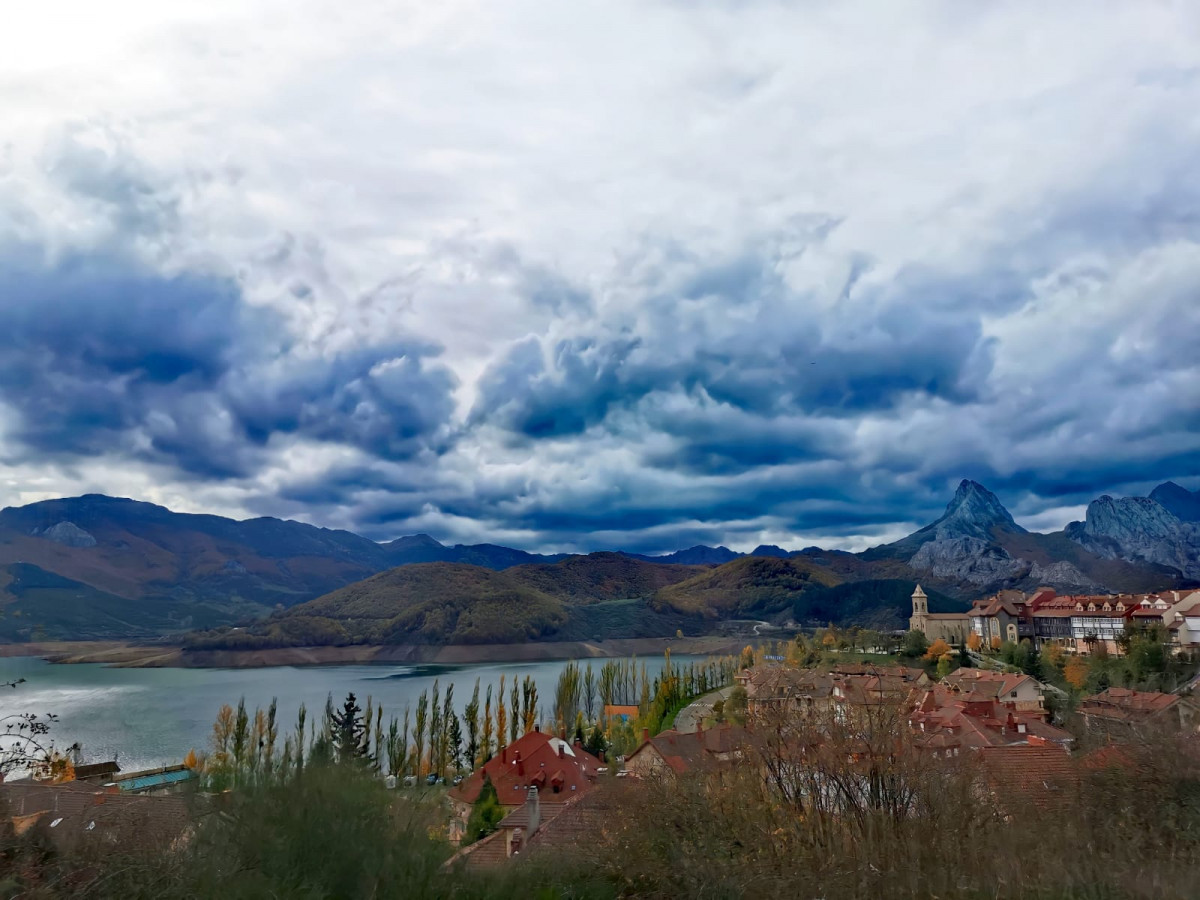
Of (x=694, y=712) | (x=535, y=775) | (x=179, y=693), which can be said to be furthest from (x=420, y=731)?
(x=179, y=693)

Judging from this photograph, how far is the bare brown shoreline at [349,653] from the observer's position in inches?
5541

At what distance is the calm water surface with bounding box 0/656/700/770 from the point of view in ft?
203

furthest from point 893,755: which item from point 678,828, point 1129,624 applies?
point 1129,624

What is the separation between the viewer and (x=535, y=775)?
33.5 m

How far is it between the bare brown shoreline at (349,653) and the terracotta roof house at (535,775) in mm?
106734

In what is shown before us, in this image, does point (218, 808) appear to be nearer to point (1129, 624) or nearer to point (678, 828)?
point (678, 828)

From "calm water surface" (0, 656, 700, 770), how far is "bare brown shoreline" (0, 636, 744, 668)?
4672 mm

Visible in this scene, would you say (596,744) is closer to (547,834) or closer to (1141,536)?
(547,834)

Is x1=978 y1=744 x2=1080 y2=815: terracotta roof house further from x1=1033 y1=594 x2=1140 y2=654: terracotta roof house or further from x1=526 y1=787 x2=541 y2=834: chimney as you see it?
x1=1033 y1=594 x2=1140 y2=654: terracotta roof house

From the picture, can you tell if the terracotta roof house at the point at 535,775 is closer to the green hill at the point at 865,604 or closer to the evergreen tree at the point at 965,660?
the evergreen tree at the point at 965,660

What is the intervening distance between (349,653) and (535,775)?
129m

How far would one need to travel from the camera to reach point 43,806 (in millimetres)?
6117

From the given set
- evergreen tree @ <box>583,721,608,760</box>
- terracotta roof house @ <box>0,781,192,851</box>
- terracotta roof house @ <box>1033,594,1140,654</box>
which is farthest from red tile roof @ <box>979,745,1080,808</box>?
terracotta roof house @ <box>1033,594,1140,654</box>

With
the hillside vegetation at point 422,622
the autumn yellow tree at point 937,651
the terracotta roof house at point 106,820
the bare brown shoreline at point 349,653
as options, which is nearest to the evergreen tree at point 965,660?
the autumn yellow tree at point 937,651
